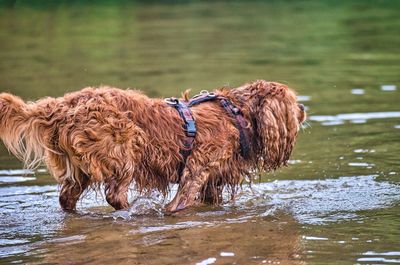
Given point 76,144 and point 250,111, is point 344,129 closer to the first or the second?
point 250,111

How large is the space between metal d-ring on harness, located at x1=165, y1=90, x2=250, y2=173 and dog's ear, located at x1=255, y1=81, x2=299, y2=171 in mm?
158

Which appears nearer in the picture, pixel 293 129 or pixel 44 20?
pixel 293 129

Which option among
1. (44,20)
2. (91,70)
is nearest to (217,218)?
(91,70)

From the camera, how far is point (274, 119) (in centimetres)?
846

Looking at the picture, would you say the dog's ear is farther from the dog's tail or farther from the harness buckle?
the dog's tail

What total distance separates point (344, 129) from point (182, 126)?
4.04 meters

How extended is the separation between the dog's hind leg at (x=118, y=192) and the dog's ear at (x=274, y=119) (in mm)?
1450

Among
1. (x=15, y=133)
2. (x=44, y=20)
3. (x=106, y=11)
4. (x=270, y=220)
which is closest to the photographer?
(x=15, y=133)

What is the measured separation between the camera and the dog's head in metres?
8.47

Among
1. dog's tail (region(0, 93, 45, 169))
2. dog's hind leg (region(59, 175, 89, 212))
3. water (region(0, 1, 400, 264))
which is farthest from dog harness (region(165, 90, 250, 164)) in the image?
dog's tail (region(0, 93, 45, 169))

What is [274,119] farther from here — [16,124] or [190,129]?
[16,124]

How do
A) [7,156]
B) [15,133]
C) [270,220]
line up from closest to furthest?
[15,133]
[270,220]
[7,156]

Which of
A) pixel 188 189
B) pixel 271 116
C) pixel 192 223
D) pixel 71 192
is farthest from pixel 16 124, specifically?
pixel 271 116

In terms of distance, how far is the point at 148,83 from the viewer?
15.9 meters
